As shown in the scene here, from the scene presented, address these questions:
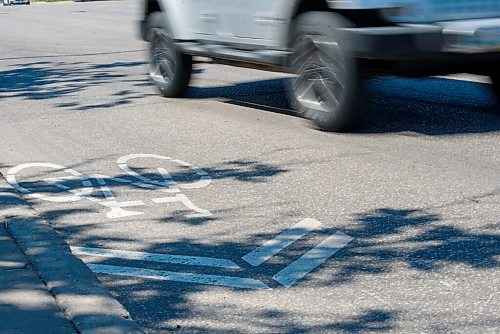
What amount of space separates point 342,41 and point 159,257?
11.2 feet

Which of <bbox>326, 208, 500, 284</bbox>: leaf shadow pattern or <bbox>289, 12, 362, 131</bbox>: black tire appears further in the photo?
<bbox>289, 12, 362, 131</bbox>: black tire

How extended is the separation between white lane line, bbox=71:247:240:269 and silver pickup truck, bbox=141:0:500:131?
10.4 ft

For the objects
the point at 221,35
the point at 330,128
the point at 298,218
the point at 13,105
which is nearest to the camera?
the point at 298,218

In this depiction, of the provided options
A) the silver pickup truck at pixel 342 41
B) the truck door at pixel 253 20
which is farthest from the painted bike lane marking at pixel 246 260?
the truck door at pixel 253 20

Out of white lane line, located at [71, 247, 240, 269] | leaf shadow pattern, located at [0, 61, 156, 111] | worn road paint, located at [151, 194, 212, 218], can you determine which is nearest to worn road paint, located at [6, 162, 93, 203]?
worn road paint, located at [151, 194, 212, 218]

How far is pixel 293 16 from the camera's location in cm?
904

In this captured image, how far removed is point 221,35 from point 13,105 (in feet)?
10.0

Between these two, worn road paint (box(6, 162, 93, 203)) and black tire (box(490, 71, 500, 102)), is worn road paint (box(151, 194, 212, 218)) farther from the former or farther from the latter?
black tire (box(490, 71, 500, 102))

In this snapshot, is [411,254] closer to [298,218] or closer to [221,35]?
[298,218]

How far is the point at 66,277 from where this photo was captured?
5.24 meters

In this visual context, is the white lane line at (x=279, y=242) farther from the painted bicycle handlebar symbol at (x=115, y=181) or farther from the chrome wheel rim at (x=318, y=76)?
the chrome wheel rim at (x=318, y=76)

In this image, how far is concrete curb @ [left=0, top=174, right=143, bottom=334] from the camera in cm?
457

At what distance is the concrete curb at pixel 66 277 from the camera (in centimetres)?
457

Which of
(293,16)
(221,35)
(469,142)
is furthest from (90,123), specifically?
(469,142)
